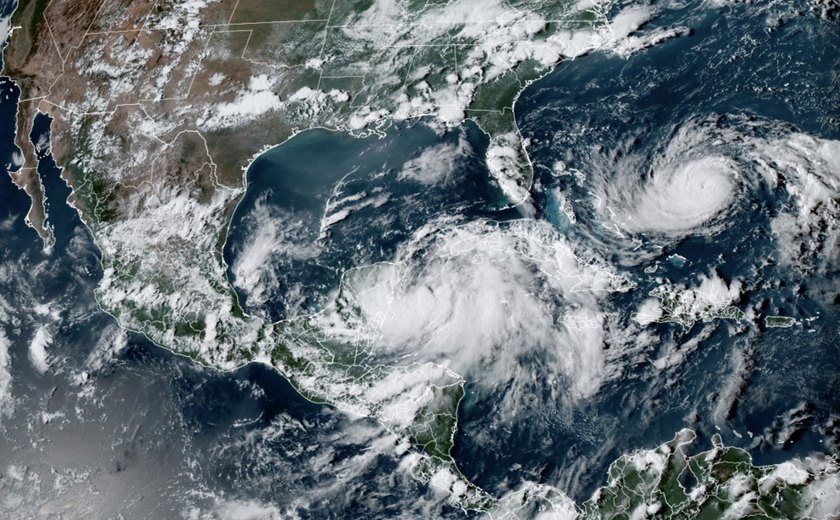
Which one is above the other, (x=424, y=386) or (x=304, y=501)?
(x=424, y=386)

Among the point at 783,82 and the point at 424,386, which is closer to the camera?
the point at 424,386

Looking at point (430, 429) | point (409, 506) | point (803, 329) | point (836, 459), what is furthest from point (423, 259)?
point (836, 459)

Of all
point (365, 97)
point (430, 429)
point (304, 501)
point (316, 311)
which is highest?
point (365, 97)

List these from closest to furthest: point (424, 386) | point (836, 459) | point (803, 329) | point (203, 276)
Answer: point (836, 459), point (803, 329), point (424, 386), point (203, 276)

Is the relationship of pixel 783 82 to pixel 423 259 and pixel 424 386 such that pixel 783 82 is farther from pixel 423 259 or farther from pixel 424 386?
pixel 424 386

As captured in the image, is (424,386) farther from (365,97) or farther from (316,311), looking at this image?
(365,97)

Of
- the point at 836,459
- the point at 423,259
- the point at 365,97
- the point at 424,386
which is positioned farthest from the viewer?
the point at 365,97
